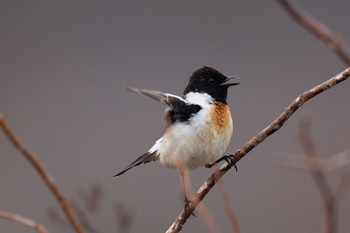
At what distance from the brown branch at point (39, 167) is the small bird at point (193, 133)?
2557 mm

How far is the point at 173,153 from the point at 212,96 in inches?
20.4

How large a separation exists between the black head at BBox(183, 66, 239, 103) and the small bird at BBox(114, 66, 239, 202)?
0.7 inches

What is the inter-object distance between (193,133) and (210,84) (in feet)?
1.62

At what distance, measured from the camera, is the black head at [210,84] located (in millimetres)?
4211

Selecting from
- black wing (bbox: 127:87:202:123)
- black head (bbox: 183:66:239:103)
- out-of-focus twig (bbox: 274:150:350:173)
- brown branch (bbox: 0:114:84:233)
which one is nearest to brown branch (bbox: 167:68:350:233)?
out-of-focus twig (bbox: 274:150:350:173)

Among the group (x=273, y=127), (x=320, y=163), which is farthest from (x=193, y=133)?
(x=320, y=163)

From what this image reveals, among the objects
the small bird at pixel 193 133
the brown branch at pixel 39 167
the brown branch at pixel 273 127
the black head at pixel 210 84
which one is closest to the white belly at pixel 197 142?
the small bird at pixel 193 133

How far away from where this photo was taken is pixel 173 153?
394 centimetres

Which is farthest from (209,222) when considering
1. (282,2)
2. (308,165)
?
(282,2)

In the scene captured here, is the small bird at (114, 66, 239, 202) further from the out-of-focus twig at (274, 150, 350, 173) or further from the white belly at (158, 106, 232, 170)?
the out-of-focus twig at (274, 150, 350, 173)

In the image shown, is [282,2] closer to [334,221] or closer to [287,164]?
[334,221]

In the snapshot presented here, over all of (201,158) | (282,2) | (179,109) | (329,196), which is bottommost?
(201,158)

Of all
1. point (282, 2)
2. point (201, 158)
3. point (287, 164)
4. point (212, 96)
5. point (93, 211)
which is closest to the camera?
point (282, 2)

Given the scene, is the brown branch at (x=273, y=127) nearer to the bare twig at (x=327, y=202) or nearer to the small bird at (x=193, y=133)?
the bare twig at (x=327, y=202)
